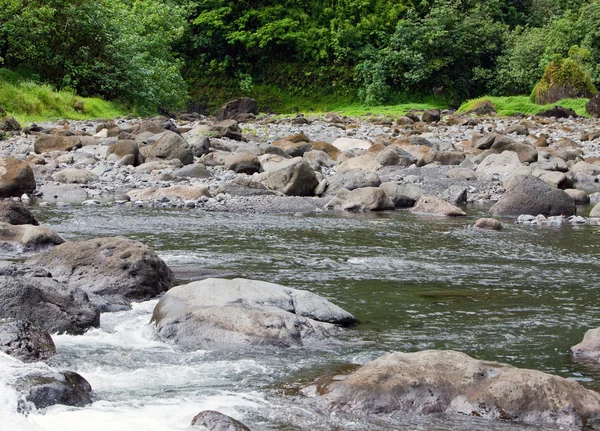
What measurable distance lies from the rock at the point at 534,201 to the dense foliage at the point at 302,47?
2031cm

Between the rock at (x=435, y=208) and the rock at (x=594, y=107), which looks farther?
the rock at (x=594, y=107)

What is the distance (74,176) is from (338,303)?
33.0ft

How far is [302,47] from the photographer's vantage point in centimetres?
4650

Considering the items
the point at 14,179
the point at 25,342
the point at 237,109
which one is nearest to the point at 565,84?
the point at 237,109

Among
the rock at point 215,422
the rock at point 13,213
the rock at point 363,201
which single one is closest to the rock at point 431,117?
the rock at point 363,201

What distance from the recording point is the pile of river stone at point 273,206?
4.32m

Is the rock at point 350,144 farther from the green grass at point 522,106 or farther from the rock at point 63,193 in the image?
the green grass at point 522,106

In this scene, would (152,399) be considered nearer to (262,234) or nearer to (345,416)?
(345,416)

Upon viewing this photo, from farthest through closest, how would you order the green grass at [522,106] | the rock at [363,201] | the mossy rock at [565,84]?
1. the mossy rock at [565,84]
2. the green grass at [522,106]
3. the rock at [363,201]

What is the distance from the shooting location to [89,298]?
6.30m

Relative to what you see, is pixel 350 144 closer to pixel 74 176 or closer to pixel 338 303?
pixel 74 176

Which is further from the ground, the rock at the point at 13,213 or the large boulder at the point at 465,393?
the large boulder at the point at 465,393

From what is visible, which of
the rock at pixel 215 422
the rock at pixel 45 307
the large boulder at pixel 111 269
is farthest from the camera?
the large boulder at pixel 111 269

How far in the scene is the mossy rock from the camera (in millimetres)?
36969
